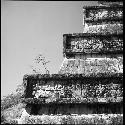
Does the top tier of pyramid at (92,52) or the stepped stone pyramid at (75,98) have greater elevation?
the top tier of pyramid at (92,52)

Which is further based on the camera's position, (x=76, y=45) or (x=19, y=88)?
(x=19, y=88)

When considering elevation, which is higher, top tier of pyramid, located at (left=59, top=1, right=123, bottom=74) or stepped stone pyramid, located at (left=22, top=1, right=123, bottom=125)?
top tier of pyramid, located at (left=59, top=1, right=123, bottom=74)

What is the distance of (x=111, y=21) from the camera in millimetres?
8641

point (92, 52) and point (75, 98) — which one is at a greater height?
point (92, 52)

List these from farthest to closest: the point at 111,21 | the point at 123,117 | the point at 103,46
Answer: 1. the point at 111,21
2. the point at 103,46
3. the point at 123,117

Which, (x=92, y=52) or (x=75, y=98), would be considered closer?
(x=75, y=98)

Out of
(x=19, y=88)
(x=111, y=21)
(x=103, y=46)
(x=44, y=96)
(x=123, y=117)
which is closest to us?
(x=123, y=117)

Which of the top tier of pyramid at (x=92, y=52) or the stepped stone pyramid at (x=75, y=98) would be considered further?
the top tier of pyramid at (x=92, y=52)

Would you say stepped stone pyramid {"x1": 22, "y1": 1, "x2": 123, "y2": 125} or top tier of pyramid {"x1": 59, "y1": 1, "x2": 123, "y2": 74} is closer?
stepped stone pyramid {"x1": 22, "y1": 1, "x2": 123, "y2": 125}

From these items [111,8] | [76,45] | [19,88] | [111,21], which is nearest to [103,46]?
[76,45]

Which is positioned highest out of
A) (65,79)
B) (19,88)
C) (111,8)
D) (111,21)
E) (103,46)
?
(111,8)

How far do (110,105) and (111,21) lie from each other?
14.6ft

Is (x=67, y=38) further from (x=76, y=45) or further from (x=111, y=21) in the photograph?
(x=111, y=21)

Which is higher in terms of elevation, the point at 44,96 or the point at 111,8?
the point at 111,8
